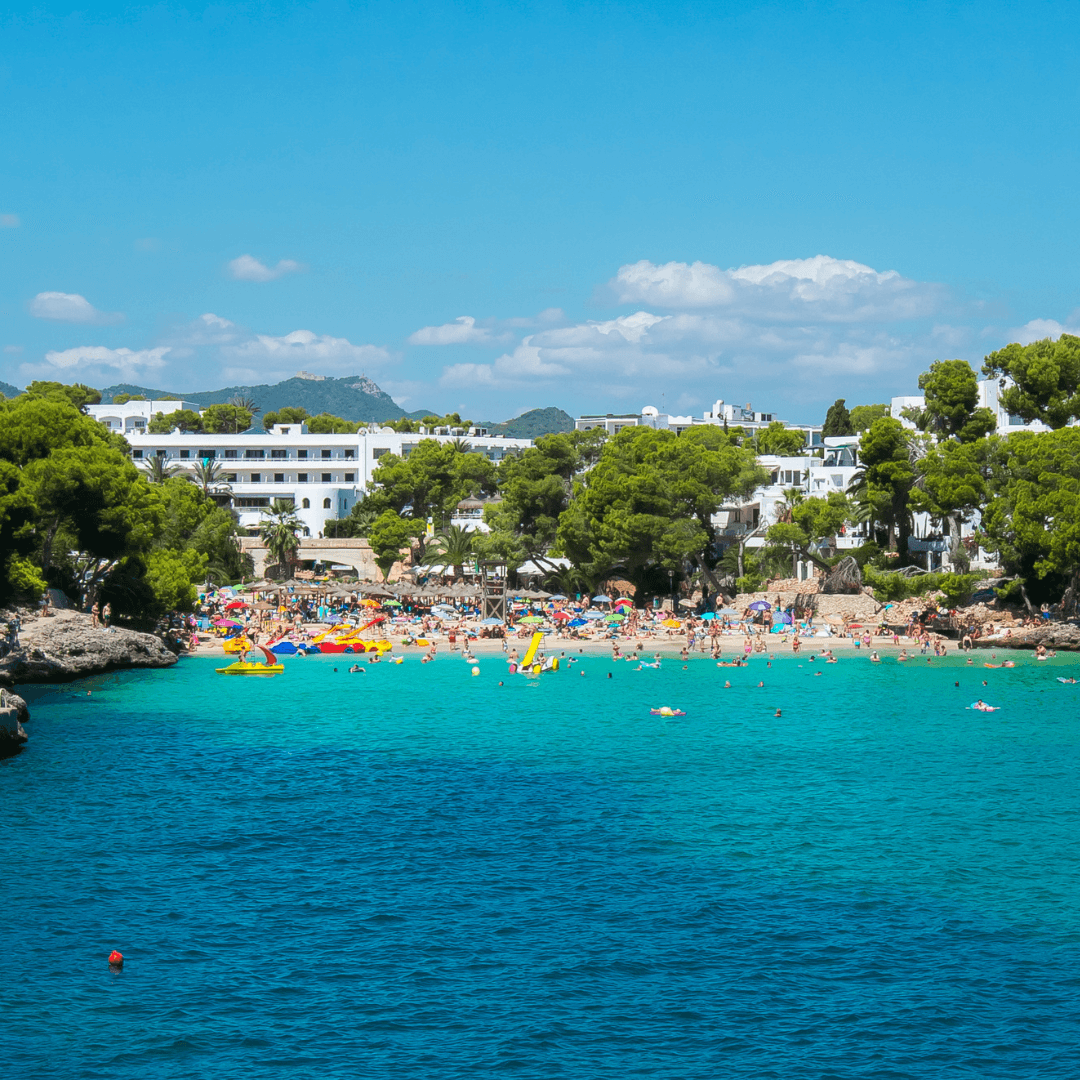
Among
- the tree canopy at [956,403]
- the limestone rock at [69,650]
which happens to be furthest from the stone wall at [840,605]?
the limestone rock at [69,650]

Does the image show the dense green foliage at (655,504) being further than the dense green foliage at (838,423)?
No

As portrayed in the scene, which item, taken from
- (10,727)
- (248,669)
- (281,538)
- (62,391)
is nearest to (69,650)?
(248,669)

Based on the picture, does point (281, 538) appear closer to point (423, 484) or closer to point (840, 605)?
point (423, 484)

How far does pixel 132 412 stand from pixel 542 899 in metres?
142

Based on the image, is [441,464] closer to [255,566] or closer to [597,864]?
[255,566]

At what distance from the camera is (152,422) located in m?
146

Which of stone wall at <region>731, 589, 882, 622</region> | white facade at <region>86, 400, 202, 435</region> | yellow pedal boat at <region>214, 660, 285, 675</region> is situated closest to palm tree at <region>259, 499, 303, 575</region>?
yellow pedal boat at <region>214, 660, 285, 675</region>

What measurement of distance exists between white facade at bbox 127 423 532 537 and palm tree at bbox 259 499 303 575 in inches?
315

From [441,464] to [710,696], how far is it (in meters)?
54.0

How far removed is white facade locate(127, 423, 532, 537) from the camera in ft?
329

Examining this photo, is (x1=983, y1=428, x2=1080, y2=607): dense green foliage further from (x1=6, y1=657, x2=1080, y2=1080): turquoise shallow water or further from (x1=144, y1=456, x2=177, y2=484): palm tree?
(x1=144, y1=456, x2=177, y2=484): palm tree

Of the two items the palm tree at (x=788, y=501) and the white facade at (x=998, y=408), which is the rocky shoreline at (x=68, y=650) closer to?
the palm tree at (x=788, y=501)

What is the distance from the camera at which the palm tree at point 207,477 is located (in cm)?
9406

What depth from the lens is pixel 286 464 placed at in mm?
102062
